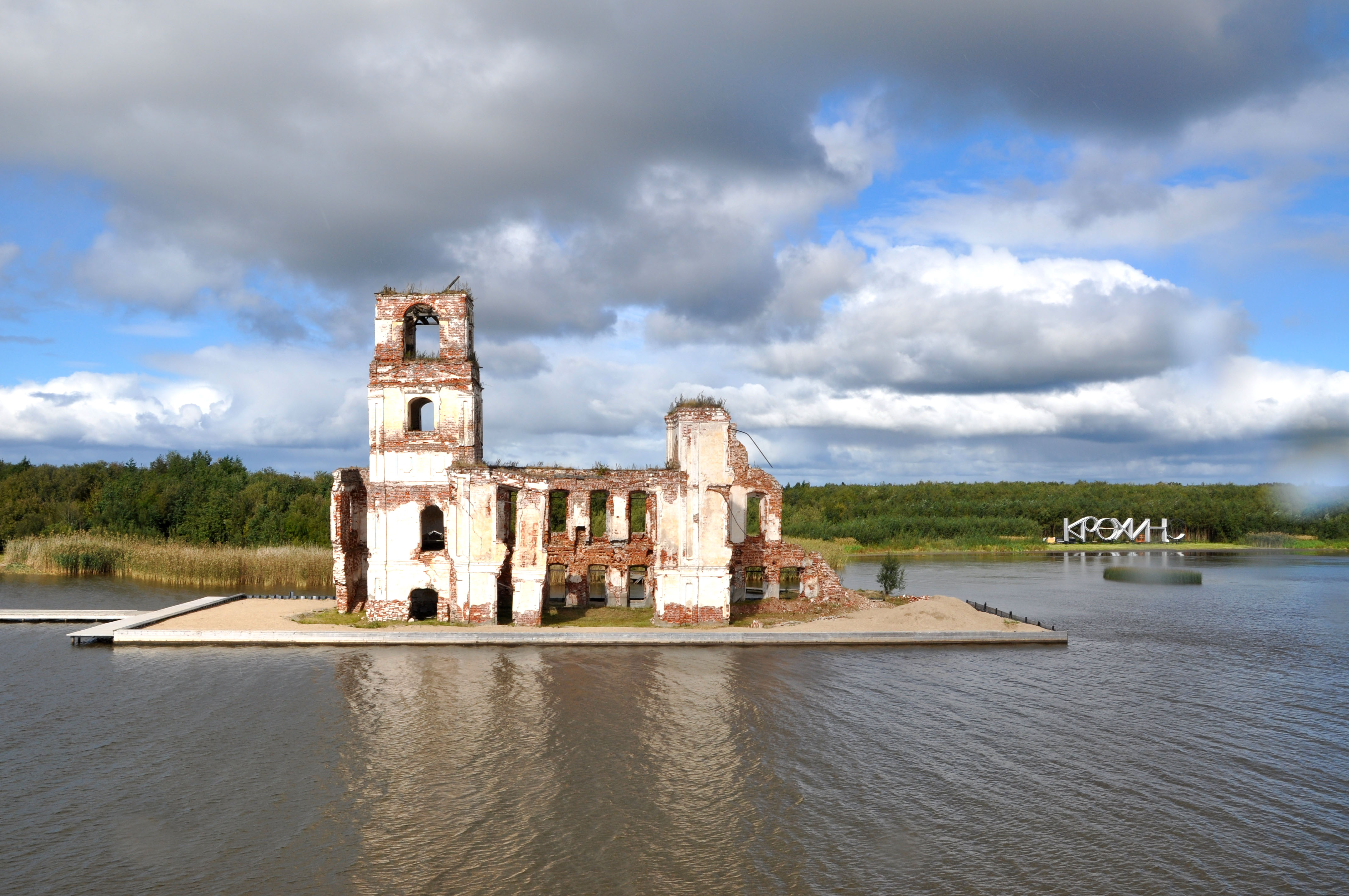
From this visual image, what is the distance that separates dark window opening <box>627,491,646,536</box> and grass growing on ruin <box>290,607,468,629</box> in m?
7.70

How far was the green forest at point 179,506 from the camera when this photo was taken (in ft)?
164

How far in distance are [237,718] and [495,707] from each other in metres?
5.15

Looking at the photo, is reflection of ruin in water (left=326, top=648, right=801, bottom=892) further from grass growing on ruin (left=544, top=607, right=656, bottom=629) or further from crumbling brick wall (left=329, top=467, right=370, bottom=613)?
crumbling brick wall (left=329, top=467, right=370, bottom=613)

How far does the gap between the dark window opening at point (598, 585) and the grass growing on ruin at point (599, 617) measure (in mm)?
1252

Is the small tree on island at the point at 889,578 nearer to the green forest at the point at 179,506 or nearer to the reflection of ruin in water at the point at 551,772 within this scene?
the reflection of ruin in water at the point at 551,772

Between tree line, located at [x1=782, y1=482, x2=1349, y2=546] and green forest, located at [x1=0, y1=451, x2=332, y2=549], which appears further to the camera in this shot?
tree line, located at [x1=782, y1=482, x2=1349, y2=546]

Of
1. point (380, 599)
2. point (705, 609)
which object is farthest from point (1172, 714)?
point (380, 599)

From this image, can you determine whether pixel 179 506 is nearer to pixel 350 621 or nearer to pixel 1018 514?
pixel 350 621

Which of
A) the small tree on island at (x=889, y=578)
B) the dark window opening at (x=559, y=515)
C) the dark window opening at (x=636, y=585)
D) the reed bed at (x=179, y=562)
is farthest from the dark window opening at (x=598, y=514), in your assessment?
the small tree on island at (x=889, y=578)

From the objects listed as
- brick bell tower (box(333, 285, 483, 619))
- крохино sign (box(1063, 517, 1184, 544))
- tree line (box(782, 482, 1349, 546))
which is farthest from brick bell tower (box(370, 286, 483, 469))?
крохино sign (box(1063, 517, 1184, 544))

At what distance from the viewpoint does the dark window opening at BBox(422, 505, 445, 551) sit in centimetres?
2845

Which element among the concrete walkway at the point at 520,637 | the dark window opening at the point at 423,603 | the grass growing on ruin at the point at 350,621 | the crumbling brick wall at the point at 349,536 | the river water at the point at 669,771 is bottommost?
the river water at the point at 669,771

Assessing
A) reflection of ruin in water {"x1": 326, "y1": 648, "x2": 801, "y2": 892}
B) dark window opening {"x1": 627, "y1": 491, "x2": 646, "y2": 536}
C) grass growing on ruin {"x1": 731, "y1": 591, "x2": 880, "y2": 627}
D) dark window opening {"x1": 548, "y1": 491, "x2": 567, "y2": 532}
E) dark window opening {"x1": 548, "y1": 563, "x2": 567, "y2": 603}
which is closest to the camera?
reflection of ruin in water {"x1": 326, "y1": 648, "x2": 801, "y2": 892}

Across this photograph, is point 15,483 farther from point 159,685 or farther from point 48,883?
point 48,883
